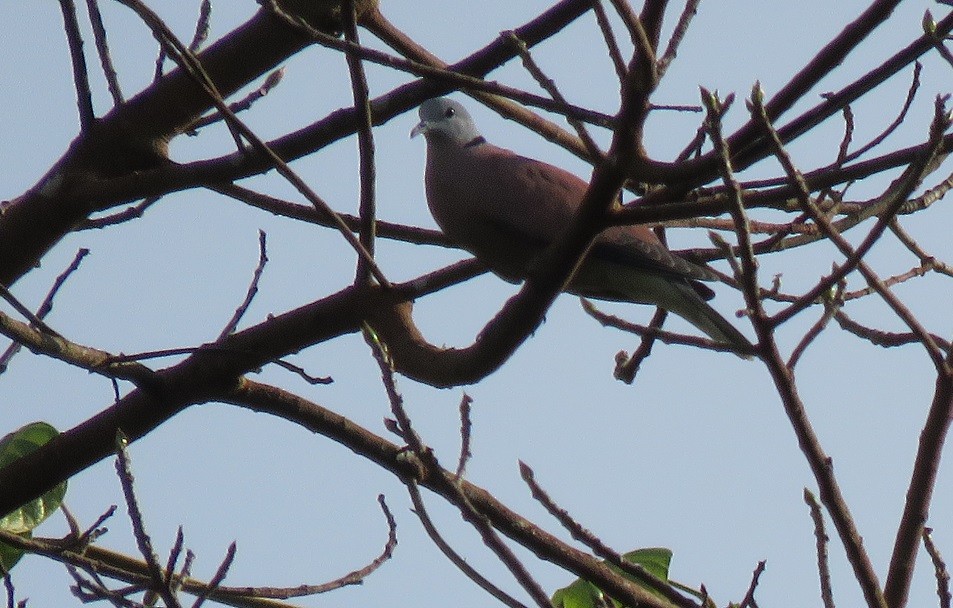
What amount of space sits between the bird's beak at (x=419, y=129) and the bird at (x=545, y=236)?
0.27 m

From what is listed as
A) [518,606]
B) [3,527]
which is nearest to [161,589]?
[518,606]

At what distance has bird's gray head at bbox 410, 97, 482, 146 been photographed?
461cm

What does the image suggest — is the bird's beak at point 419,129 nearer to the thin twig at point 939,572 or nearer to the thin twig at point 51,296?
the thin twig at point 51,296

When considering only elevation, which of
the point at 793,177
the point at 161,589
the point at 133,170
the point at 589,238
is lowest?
the point at 161,589

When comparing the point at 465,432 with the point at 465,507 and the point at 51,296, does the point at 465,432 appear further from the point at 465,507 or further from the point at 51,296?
the point at 51,296

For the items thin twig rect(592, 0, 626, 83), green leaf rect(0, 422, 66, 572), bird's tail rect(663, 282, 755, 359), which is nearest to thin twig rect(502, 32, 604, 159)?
thin twig rect(592, 0, 626, 83)

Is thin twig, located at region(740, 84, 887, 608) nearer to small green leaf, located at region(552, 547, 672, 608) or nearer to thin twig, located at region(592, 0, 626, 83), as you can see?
thin twig, located at region(592, 0, 626, 83)

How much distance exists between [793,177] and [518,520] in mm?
1193

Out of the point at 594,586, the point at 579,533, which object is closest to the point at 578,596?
the point at 594,586

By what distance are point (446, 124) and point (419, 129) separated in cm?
10

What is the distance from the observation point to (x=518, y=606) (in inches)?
77.2

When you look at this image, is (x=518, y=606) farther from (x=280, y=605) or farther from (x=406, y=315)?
(x=280, y=605)

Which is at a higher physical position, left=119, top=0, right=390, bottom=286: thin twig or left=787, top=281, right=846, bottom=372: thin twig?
left=119, top=0, right=390, bottom=286: thin twig

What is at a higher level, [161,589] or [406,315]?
[406,315]
